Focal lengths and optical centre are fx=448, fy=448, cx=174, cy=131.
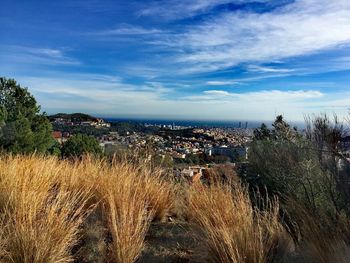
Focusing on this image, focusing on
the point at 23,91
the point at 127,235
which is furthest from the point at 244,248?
the point at 23,91

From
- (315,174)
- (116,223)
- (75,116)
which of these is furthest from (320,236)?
(75,116)

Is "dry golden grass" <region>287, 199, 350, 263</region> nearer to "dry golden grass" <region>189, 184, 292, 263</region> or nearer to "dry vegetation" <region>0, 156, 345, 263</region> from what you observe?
"dry vegetation" <region>0, 156, 345, 263</region>

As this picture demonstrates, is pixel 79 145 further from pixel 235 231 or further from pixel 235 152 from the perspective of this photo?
pixel 235 231

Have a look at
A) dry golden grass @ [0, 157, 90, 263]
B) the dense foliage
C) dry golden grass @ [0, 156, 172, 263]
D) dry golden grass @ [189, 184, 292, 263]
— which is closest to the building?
the dense foliage

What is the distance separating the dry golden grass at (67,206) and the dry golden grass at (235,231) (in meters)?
0.65

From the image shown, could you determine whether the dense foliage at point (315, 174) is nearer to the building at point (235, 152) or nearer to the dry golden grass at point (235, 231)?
the dry golden grass at point (235, 231)

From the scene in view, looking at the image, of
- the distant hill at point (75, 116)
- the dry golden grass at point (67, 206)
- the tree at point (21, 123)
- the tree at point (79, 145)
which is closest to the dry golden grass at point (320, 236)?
the dry golden grass at point (67, 206)

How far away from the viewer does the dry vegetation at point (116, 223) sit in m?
3.80

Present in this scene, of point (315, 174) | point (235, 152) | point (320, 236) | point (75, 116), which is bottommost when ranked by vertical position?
point (320, 236)

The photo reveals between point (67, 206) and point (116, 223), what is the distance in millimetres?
500

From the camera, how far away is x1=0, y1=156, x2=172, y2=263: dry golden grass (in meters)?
3.77

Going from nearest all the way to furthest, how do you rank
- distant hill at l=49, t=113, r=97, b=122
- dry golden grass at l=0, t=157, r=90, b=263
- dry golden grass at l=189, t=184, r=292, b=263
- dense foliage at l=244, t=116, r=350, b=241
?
dry golden grass at l=0, t=157, r=90, b=263 < dry golden grass at l=189, t=184, r=292, b=263 < dense foliage at l=244, t=116, r=350, b=241 < distant hill at l=49, t=113, r=97, b=122

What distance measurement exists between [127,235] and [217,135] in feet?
46.7

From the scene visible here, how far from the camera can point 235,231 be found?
158 inches
